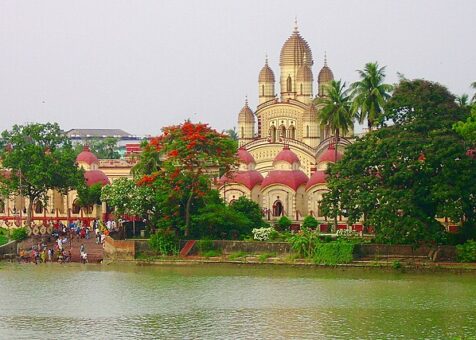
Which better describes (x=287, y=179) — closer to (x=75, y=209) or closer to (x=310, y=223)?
(x=310, y=223)

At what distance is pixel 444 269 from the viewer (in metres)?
36.9

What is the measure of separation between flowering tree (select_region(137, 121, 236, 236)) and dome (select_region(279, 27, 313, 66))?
58.8 ft

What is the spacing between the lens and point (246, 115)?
6009cm

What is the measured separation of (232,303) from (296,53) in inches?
→ 1183

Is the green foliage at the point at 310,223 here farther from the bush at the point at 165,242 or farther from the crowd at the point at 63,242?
the crowd at the point at 63,242

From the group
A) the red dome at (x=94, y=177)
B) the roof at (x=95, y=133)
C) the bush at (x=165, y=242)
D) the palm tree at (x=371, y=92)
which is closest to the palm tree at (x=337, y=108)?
the palm tree at (x=371, y=92)

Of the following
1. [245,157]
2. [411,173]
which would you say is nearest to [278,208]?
[245,157]

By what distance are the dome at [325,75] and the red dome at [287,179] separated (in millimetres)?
10539

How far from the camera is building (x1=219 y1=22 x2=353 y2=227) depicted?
49906 mm

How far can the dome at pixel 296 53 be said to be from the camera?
5862cm

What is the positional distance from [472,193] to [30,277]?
14607 millimetres

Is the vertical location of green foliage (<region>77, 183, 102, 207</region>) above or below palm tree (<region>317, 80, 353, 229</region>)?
below

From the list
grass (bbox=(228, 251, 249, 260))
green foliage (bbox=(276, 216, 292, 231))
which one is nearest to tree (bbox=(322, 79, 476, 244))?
grass (bbox=(228, 251, 249, 260))

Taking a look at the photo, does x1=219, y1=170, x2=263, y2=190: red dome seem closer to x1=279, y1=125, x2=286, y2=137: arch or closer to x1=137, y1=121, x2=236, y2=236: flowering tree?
x1=279, y1=125, x2=286, y2=137: arch
